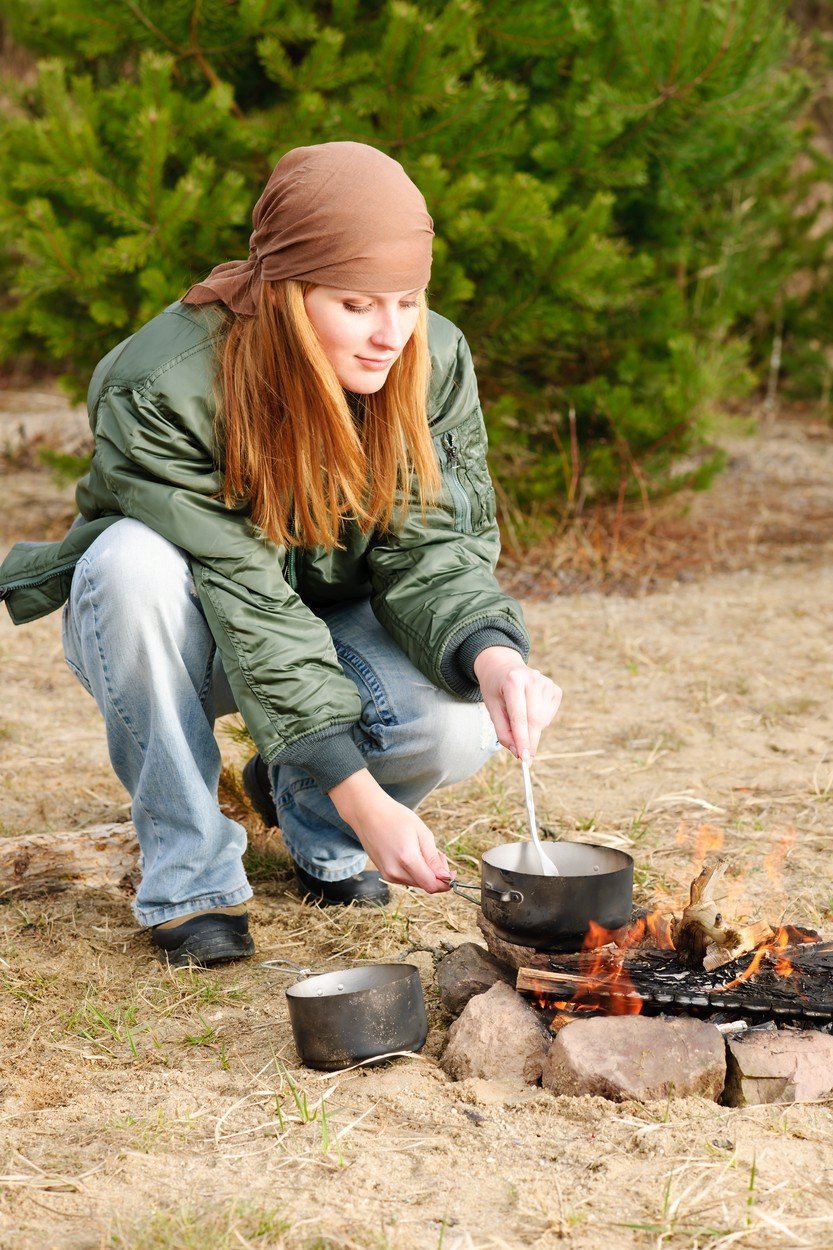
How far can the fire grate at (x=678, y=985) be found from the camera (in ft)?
6.82

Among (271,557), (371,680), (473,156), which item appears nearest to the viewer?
(271,557)

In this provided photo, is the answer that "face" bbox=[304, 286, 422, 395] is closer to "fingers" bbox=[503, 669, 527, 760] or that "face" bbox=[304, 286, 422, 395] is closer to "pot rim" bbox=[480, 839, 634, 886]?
"fingers" bbox=[503, 669, 527, 760]

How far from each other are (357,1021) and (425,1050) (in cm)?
20

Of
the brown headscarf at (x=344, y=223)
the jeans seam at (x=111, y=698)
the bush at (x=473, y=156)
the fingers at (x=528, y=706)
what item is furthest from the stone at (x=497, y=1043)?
the bush at (x=473, y=156)

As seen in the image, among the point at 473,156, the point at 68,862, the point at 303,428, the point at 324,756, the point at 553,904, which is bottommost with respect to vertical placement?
the point at 68,862

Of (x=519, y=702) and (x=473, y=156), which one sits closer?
(x=519, y=702)

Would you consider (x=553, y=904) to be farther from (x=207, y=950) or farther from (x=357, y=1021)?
(x=207, y=950)

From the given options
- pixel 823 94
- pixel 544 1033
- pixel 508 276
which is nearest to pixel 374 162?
pixel 544 1033

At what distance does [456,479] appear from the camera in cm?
270

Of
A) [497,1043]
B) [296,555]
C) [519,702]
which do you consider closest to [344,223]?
[296,555]

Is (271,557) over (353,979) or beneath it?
over

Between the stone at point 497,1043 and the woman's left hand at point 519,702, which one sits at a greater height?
the woman's left hand at point 519,702

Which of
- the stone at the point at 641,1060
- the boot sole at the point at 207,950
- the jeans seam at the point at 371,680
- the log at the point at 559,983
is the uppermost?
the jeans seam at the point at 371,680

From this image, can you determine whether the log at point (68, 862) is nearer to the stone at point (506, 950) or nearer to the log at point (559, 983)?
the stone at point (506, 950)
